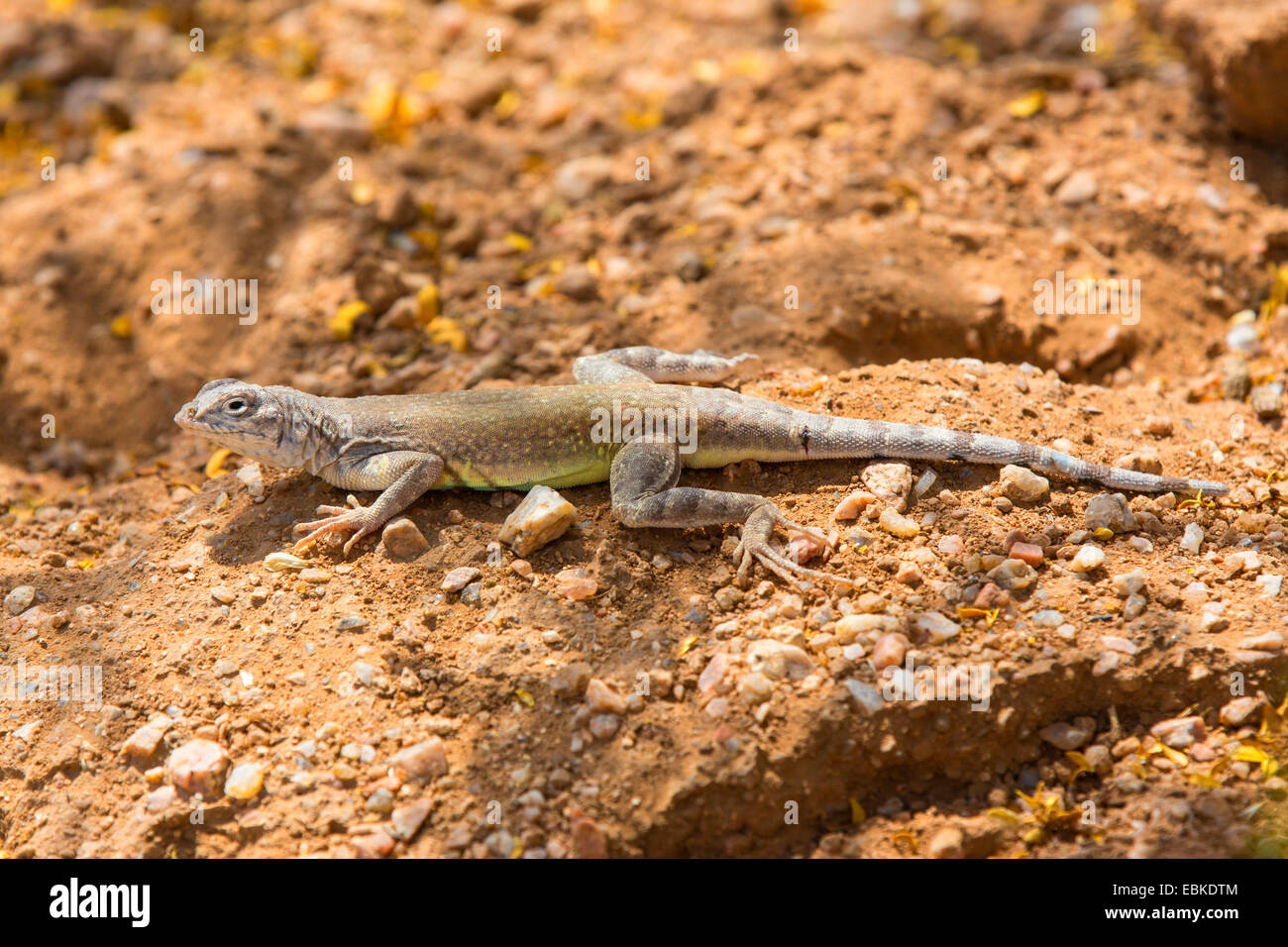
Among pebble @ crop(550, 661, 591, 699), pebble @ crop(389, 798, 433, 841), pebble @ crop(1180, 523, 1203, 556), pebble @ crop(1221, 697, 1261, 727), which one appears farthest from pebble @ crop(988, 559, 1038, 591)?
pebble @ crop(389, 798, 433, 841)

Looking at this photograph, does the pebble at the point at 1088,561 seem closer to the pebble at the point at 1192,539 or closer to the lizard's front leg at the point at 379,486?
the pebble at the point at 1192,539

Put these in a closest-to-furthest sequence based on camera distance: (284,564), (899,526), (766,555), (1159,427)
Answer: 1. (766,555)
2. (899,526)
3. (284,564)
4. (1159,427)

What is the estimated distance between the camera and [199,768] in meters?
4.50

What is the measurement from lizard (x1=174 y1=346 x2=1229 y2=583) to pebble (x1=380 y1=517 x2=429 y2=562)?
0.14 meters

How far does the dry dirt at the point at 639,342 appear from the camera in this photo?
439 cm

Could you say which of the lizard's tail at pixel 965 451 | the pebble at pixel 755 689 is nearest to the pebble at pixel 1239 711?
the lizard's tail at pixel 965 451

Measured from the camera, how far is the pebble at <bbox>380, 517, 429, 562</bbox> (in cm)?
531

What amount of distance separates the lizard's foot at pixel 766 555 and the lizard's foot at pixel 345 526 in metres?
1.90

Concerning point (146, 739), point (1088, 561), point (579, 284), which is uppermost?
point (579, 284)

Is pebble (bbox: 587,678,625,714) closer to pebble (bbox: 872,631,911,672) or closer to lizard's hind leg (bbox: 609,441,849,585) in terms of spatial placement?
lizard's hind leg (bbox: 609,441,849,585)

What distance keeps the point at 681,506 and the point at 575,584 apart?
2.13 feet

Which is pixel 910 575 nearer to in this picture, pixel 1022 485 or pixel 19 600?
pixel 1022 485

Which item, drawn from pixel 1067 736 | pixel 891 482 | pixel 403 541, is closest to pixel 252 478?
pixel 403 541
